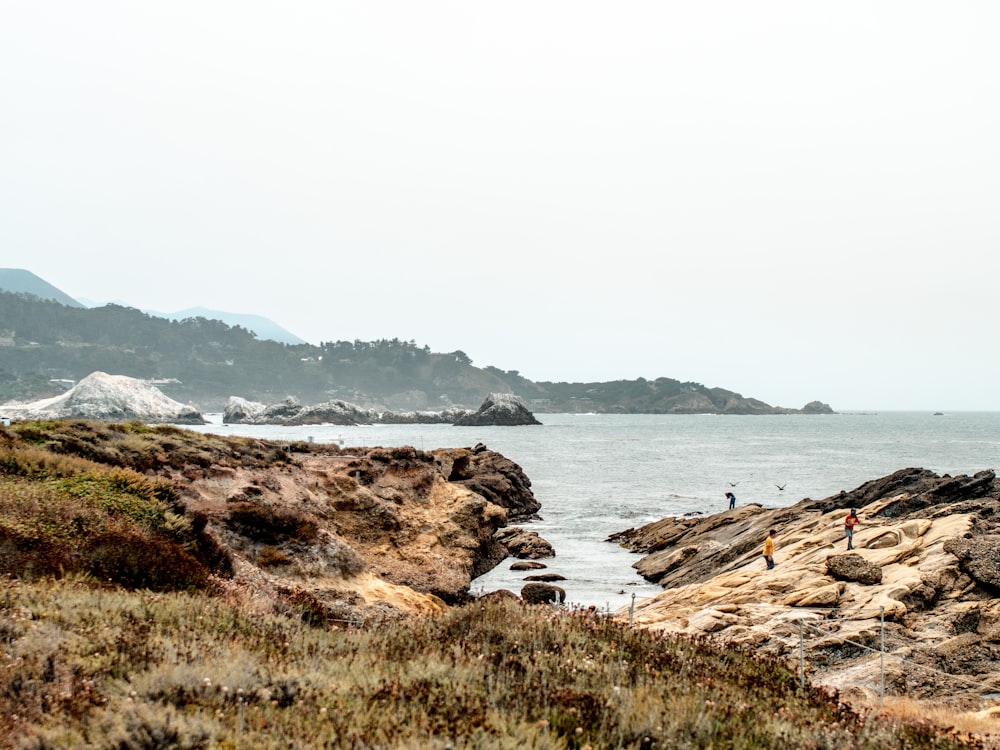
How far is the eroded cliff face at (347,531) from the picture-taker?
13.8m

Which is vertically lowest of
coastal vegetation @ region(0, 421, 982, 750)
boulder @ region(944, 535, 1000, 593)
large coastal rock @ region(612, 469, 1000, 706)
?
large coastal rock @ region(612, 469, 1000, 706)

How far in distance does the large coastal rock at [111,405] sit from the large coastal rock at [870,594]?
162087 mm

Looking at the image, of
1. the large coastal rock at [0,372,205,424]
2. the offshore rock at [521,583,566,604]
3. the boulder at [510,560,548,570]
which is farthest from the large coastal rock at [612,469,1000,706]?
the large coastal rock at [0,372,205,424]

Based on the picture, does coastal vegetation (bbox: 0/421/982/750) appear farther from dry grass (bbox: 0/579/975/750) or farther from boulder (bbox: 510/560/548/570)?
boulder (bbox: 510/560/548/570)

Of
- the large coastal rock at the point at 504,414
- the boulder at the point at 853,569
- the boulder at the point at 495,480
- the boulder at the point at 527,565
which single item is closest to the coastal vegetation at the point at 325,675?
the boulder at the point at 853,569

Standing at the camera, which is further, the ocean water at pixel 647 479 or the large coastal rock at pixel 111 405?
the large coastal rock at pixel 111 405

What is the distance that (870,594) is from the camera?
1738cm

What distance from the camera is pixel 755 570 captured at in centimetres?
2272

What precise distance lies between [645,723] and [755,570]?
62.0 feet

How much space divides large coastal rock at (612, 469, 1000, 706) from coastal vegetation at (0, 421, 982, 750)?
4.82 m

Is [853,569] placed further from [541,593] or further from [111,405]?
[111,405]

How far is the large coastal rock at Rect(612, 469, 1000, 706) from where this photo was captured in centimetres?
1305

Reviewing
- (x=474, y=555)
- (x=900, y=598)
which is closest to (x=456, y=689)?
(x=900, y=598)

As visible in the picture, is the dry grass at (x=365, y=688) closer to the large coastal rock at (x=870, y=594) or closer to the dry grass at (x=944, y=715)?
the dry grass at (x=944, y=715)
